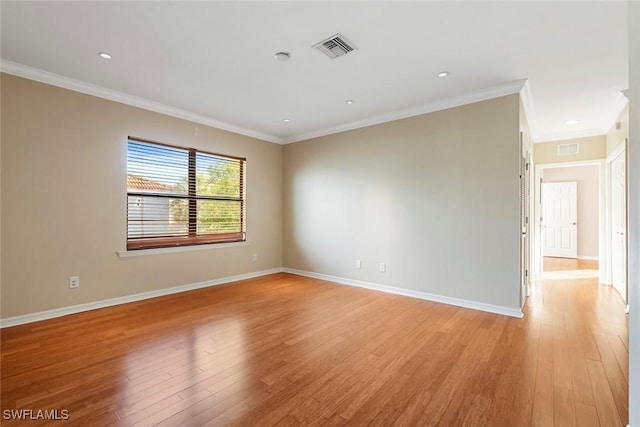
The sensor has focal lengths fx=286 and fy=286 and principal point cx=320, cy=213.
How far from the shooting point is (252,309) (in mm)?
3582

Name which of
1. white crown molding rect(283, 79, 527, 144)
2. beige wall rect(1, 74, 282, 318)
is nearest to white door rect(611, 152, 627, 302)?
white crown molding rect(283, 79, 527, 144)

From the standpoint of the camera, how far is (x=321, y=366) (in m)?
2.26

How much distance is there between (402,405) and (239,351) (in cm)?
140

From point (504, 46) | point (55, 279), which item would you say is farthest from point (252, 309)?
point (504, 46)

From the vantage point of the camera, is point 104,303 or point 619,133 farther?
point 619,133

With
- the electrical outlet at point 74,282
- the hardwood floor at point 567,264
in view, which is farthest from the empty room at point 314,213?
the hardwood floor at point 567,264

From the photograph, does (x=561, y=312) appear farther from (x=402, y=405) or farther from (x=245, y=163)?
(x=245, y=163)

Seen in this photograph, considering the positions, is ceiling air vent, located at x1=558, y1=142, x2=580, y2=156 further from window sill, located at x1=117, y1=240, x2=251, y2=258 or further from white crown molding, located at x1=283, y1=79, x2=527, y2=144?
window sill, located at x1=117, y1=240, x2=251, y2=258

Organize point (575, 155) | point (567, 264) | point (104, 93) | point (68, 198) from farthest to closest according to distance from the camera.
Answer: point (567, 264), point (575, 155), point (104, 93), point (68, 198)

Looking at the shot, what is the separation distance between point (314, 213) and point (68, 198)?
356cm

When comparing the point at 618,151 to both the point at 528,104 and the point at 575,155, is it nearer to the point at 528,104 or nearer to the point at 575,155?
the point at 575,155

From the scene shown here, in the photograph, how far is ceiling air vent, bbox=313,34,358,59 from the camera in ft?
8.24

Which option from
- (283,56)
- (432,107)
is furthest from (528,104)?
(283,56)

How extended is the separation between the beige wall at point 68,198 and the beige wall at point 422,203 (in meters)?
2.34
